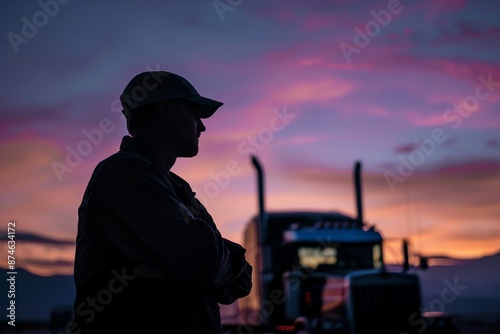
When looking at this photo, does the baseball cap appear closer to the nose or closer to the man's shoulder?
the nose

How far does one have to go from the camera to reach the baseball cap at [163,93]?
178 centimetres

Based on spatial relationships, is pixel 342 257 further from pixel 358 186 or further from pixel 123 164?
pixel 123 164

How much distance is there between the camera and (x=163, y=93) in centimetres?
178

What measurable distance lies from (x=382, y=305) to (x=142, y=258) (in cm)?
1199

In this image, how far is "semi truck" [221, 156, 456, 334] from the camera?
12875mm

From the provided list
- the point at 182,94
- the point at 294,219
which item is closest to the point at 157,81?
the point at 182,94

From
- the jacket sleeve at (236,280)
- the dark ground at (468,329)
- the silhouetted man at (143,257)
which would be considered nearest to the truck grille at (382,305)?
the jacket sleeve at (236,280)

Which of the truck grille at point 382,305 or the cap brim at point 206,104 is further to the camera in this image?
the truck grille at point 382,305

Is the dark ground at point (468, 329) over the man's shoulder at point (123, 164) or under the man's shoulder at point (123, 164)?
under

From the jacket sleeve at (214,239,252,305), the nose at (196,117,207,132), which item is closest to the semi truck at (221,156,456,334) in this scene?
the jacket sleeve at (214,239,252,305)

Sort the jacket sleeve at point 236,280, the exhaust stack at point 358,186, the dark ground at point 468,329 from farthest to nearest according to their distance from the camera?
the dark ground at point 468,329 < the exhaust stack at point 358,186 < the jacket sleeve at point 236,280

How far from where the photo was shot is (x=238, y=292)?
191 centimetres

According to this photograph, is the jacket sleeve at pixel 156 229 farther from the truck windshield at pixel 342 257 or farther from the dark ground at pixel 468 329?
the dark ground at pixel 468 329

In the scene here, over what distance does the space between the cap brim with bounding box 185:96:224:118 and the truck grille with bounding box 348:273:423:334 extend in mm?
11354
